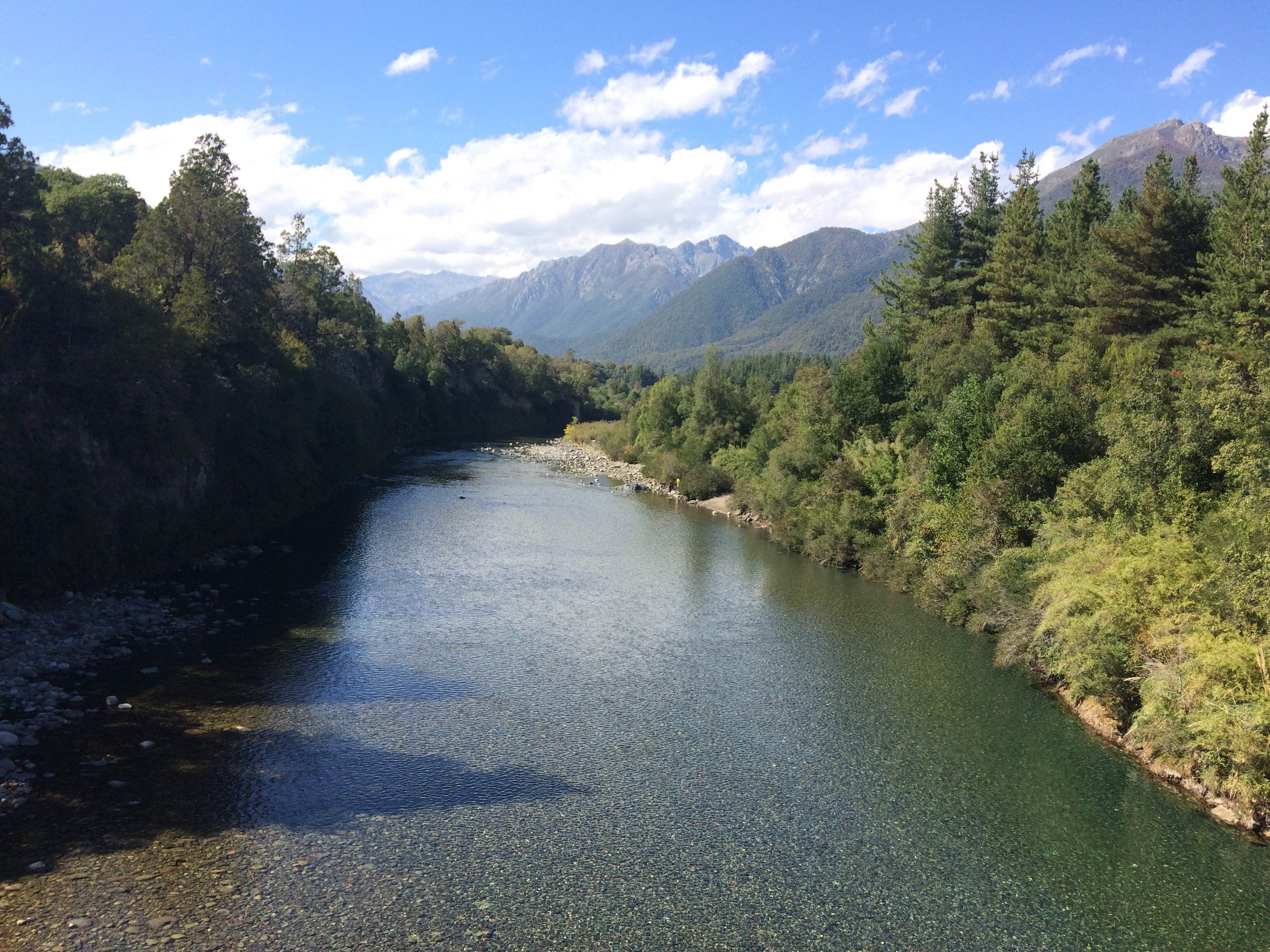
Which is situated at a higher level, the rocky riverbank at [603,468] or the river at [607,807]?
the rocky riverbank at [603,468]

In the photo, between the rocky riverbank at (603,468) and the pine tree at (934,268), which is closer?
the pine tree at (934,268)

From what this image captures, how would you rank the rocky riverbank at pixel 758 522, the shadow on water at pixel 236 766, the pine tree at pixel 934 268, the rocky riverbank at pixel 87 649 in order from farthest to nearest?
the pine tree at pixel 934 268
the rocky riverbank at pixel 87 649
the rocky riverbank at pixel 758 522
the shadow on water at pixel 236 766

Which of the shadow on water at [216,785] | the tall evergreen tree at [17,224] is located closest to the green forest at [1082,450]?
the shadow on water at [216,785]

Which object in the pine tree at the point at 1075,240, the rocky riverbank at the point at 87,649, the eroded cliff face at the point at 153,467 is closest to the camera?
the rocky riverbank at the point at 87,649

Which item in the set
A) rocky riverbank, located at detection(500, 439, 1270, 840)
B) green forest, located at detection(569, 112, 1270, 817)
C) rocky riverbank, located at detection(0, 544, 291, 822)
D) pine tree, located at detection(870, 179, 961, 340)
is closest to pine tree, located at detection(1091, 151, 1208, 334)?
green forest, located at detection(569, 112, 1270, 817)

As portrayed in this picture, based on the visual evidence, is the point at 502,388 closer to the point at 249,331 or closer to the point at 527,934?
the point at 249,331

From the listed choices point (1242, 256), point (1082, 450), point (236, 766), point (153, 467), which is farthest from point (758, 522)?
point (236, 766)

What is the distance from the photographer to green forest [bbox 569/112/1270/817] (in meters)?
20.8

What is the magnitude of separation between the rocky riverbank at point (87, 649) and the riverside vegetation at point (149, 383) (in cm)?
197

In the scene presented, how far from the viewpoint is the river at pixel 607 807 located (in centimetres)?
1478

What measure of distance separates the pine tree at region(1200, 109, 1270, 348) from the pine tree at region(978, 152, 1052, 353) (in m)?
9.31

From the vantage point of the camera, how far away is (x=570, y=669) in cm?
2755

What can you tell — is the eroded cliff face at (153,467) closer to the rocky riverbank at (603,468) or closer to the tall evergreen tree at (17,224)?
the tall evergreen tree at (17,224)

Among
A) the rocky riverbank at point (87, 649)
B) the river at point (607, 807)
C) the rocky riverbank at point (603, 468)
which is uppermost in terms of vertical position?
the rocky riverbank at point (603, 468)
